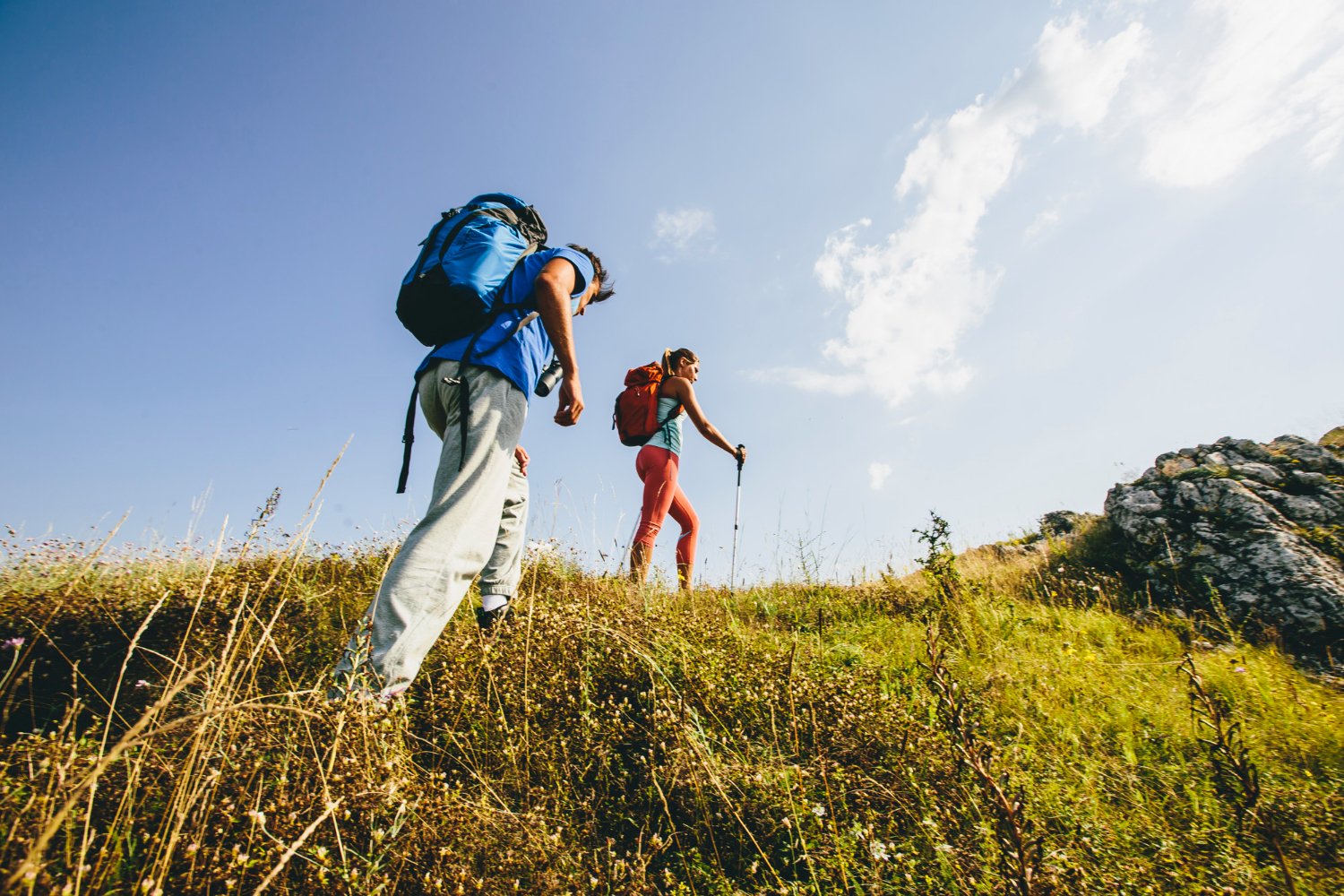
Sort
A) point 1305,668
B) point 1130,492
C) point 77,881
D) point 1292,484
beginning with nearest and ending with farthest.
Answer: point 77,881 < point 1305,668 < point 1292,484 < point 1130,492

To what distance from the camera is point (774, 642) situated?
3262 millimetres

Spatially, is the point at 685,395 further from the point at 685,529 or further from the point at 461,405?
the point at 461,405

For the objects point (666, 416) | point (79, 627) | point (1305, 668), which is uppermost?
point (666, 416)

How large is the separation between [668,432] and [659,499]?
0.69 m

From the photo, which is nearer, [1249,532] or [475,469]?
[475,469]

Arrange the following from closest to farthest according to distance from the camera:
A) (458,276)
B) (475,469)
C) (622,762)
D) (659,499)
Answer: (622,762) → (475,469) → (458,276) → (659,499)

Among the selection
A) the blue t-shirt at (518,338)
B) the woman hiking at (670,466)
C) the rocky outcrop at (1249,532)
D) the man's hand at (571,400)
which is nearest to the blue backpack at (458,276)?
the blue t-shirt at (518,338)

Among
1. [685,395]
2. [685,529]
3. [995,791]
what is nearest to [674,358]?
[685,395]

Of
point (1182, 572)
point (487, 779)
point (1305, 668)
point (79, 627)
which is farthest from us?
point (1182, 572)

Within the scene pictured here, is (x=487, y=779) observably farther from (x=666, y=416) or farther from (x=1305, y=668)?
(x=1305, y=668)

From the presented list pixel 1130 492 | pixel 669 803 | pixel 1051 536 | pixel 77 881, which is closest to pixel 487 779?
pixel 669 803

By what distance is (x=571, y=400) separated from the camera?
2848 millimetres

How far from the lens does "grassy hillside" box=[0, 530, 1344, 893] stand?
4.41 ft

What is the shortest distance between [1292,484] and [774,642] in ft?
21.5
